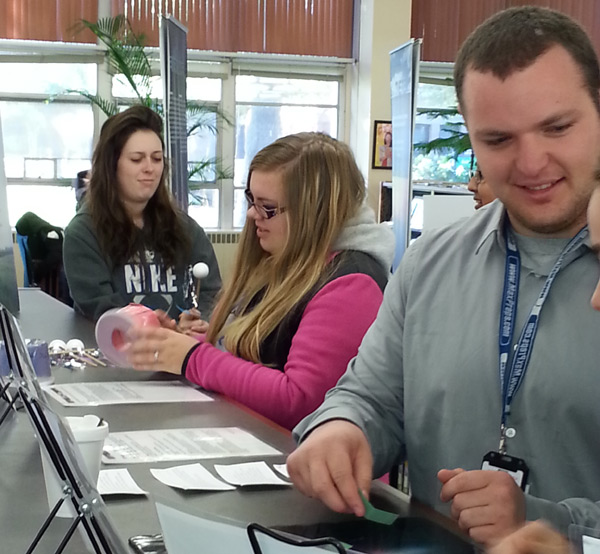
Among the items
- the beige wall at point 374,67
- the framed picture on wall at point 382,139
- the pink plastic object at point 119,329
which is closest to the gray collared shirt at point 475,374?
the pink plastic object at point 119,329

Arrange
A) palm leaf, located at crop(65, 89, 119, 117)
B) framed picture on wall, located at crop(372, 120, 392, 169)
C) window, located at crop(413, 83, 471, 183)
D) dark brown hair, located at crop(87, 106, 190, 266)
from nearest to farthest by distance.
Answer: dark brown hair, located at crop(87, 106, 190, 266), palm leaf, located at crop(65, 89, 119, 117), framed picture on wall, located at crop(372, 120, 392, 169), window, located at crop(413, 83, 471, 183)

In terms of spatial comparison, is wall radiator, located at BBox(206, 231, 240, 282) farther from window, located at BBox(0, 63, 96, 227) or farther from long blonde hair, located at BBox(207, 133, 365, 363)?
long blonde hair, located at BBox(207, 133, 365, 363)

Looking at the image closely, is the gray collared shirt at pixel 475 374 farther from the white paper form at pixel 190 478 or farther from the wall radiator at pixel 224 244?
the wall radiator at pixel 224 244

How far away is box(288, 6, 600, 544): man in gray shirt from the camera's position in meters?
1.27

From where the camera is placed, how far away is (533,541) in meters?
0.72

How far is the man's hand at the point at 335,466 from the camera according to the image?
4.06ft

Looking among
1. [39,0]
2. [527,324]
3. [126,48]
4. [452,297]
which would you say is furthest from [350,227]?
[39,0]

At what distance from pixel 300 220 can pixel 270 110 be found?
23.3ft

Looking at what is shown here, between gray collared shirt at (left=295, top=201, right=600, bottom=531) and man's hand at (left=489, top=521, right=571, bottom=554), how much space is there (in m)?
0.38

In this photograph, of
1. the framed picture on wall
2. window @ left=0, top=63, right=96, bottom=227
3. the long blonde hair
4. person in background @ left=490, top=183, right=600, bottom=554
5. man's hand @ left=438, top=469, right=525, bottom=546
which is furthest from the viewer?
the framed picture on wall

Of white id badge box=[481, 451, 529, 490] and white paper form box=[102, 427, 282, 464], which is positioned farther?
white paper form box=[102, 427, 282, 464]

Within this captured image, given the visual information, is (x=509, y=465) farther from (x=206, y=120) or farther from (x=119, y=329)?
(x=206, y=120)

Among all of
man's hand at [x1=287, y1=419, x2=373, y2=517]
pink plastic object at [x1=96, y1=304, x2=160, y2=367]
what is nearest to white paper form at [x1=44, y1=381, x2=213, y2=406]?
pink plastic object at [x1=96, y1=304, x2=160, y2=367]

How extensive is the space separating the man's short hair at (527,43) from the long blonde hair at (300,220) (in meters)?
0.76
